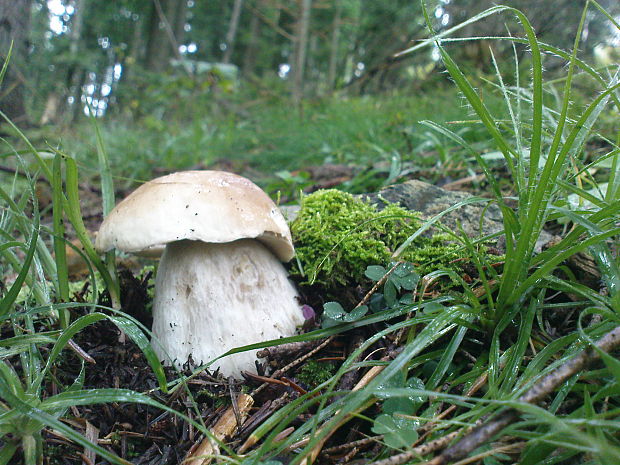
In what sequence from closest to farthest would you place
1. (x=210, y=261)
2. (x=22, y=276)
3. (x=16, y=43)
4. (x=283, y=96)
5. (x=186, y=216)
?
(x=22, y=276), (x=186, y=216), (x=210, y=261), (x=16, y=43), (x=283, y=96)

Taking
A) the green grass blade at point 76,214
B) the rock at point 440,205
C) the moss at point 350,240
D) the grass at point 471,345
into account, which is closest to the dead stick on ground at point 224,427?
the grass at point 471,345

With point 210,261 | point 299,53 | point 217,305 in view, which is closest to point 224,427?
point 217,305

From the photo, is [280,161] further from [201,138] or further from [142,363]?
[142,363]

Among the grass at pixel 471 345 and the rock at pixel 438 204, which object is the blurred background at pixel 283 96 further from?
the rock at pixel 438 204

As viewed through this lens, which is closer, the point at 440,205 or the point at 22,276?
the point at 22,276

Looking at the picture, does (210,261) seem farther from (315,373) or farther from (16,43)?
(16,43)

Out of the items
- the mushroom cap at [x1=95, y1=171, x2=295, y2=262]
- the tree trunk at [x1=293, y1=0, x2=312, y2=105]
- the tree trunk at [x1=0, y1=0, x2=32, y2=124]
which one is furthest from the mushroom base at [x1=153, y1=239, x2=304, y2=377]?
the tree trunk at [x1=293, y1=0, x2=312, y2=105]
